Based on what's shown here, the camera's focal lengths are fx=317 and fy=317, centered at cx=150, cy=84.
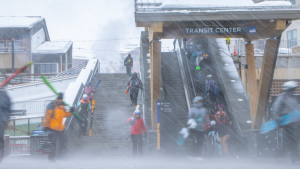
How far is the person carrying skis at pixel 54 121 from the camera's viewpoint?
7.67 m

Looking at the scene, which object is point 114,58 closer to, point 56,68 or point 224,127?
point 56,68

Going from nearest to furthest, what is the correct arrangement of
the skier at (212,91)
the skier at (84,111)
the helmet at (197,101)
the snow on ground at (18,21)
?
1. the helmet at (197,101)
2. the skier at (84,111)
3. the skier at (212,91)
4. the snow on ground at (18,21)

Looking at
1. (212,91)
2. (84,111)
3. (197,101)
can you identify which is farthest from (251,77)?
(84,111)

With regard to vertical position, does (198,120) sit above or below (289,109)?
below

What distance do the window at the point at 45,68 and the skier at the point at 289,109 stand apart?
29.9 meters

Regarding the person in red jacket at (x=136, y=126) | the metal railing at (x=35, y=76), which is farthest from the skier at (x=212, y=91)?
the metal railing at (x=35, y=76)

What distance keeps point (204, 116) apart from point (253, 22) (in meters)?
3.79

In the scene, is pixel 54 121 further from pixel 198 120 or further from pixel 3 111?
pixel 198 120

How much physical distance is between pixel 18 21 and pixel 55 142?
97.7ft

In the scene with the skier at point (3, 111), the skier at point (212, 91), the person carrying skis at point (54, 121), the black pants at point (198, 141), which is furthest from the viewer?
the skier at point (212, 91)

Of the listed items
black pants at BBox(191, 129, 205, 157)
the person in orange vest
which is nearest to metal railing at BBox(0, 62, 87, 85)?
the person in orange vest

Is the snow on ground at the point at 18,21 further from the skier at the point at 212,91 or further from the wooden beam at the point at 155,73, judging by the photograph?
the wooden beam at the point at 155,73

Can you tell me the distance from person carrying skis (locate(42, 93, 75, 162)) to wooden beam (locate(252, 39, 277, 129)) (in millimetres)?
6141

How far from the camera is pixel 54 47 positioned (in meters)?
34.9
